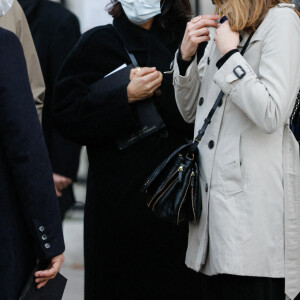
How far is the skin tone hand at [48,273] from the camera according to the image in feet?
8.76

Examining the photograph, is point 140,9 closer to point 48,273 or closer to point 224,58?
point 224,58

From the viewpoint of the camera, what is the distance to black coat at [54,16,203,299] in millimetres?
3773

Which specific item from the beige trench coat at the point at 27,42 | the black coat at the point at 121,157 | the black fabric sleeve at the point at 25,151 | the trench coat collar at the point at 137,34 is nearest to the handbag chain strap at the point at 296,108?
the black coat at the point at 121,157

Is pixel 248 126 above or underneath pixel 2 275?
above

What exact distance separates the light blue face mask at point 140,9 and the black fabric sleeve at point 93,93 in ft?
0.46

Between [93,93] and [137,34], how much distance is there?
1.27ft

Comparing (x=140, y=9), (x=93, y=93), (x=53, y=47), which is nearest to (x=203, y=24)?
(x=140, y=9)

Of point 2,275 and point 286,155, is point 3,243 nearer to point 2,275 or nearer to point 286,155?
point 2,275

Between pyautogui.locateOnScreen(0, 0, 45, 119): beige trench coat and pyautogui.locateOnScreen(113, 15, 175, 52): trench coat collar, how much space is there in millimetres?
457

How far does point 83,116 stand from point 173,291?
3.38 ft

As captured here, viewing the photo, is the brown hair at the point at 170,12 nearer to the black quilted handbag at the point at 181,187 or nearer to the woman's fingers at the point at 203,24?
the woman's fingers at the point at 203,24

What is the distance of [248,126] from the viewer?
2789 mm

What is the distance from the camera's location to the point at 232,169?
279cm

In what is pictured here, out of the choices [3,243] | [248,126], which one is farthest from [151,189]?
[3,243]
